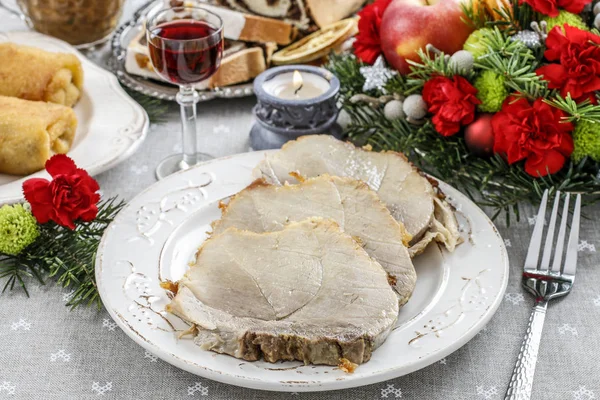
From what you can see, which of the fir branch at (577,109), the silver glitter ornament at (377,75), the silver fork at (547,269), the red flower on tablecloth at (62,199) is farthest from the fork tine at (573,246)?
the red flower on tablecloth at (62,199)

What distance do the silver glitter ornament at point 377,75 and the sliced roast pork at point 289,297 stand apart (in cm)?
90

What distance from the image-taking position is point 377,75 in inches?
101

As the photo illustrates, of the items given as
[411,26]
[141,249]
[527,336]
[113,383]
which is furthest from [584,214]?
[113,383]

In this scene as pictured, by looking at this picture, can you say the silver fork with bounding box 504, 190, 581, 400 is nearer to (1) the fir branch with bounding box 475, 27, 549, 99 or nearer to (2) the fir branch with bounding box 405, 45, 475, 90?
(1) the fir branch with bounding box 475, 27, 549, 99

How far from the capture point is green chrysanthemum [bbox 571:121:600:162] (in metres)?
2.15

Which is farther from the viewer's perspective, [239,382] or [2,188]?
[2,188]

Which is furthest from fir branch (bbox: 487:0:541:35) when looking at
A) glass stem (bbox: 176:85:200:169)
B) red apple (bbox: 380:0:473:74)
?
glass stem (bbox: 176:85:200:169)

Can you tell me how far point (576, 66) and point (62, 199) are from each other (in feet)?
5.12

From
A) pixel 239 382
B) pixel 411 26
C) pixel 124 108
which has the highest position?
pixel 411 26

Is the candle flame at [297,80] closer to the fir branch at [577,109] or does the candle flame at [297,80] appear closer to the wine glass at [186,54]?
the wine glass at [186,54]

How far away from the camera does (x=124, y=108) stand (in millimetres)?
2678

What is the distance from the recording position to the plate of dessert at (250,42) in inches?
112

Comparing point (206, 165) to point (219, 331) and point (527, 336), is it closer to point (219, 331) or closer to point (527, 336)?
point (219, 331)

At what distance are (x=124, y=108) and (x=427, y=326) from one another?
1509 mm
